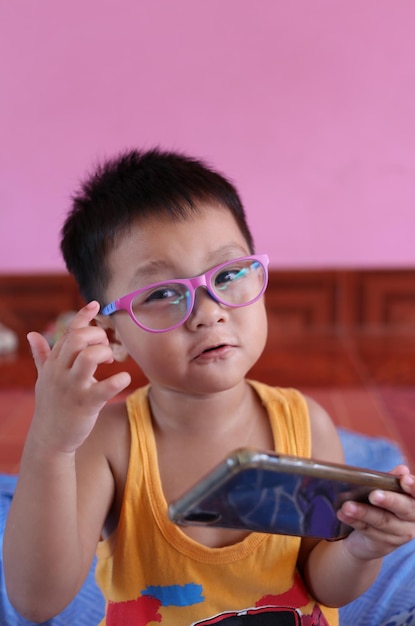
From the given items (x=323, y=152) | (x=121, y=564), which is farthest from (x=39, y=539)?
(x=323, y=152)

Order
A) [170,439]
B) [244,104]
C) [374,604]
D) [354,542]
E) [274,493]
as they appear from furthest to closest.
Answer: [244,104] → [374,604] → [170,439] → [354,542] → [274,493]

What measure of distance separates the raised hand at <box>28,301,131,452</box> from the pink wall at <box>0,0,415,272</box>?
5.84 feet

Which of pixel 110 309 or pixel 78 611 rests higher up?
pixel 110 309

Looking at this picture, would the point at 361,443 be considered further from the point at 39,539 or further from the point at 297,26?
the point at 297,26

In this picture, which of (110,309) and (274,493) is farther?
(110,309)

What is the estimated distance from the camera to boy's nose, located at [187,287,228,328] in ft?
2.45

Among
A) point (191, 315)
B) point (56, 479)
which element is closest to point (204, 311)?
point (191, 315)

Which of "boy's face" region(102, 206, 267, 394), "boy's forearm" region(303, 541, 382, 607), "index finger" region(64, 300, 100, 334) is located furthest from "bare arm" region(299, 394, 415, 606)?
"index finger" region(64, 300, 100, 334)

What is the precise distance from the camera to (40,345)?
674mm

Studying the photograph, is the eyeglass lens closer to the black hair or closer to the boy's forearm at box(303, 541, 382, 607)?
the black hair

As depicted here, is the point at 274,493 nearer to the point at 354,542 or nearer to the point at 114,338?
the point at 354,542

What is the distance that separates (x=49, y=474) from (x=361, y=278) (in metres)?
2.14

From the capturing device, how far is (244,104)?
239cm

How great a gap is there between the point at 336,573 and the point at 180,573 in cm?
18
